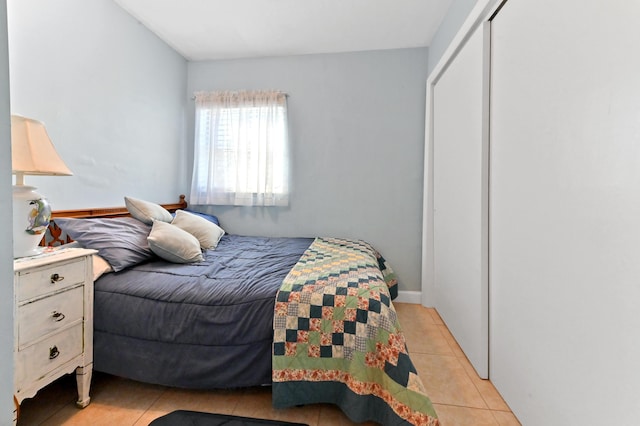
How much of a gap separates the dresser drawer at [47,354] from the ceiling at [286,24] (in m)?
2.44

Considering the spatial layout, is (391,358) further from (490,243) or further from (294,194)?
(294,194)

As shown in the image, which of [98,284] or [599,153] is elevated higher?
[599,153]

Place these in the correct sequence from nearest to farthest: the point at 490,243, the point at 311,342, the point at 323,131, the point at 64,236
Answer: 1. the point at 311,342
2. the point at 490,243
3. the point at 64,236
4. the point at 323,131

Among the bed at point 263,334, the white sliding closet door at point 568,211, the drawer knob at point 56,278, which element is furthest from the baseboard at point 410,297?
the drawer knob at point 56,278

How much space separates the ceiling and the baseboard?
98.7 inches

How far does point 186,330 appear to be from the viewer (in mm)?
1390

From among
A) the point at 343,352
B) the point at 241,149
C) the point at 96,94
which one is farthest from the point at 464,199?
the point at 96,94

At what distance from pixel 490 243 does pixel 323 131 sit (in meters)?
1.96

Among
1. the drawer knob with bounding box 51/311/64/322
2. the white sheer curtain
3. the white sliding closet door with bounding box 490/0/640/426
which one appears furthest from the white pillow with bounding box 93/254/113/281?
the white sliding closet door with bounding box 490/0/640/426

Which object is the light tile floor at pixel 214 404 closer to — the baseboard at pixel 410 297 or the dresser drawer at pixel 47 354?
the dresser drawer at pixel 47 354

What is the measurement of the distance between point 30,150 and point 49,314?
0.74m

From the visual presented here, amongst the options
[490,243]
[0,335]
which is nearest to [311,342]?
[0,335]

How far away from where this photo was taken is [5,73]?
0.51 metres

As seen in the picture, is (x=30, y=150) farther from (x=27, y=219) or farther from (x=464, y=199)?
(x=464, y=199)
